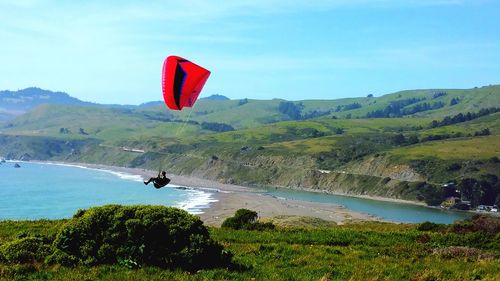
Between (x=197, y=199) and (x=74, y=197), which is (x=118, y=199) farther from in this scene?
(x=197, y=199)

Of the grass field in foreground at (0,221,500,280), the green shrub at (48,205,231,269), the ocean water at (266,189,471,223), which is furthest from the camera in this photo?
the ocean water at (266,189,471,223)

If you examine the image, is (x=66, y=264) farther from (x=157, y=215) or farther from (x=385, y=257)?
(x=385, y=257)

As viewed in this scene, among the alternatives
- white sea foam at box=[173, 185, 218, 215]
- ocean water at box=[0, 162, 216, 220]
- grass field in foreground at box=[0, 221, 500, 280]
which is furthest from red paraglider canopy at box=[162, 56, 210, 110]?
ocean water at box=[0, 162, 216, 220]

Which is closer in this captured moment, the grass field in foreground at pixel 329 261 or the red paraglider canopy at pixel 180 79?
the grass field in foreground at pixel 329 261

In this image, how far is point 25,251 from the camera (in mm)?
18047

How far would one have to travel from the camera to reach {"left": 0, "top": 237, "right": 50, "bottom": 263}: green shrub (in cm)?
1783

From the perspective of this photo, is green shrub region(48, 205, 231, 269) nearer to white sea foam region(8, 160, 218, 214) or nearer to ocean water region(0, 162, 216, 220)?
ocean water region(0, 162, 216, 220)

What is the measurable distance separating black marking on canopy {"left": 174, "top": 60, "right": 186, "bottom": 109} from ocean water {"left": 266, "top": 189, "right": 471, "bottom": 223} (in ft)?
323

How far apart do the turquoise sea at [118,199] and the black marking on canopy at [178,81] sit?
89.1m

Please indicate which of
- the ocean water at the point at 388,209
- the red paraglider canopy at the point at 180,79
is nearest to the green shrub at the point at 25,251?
the red paraglider canopy at the point at 180,79

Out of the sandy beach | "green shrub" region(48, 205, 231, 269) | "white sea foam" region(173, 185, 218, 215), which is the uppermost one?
"green shrub" region(48, 205, 231, 269)

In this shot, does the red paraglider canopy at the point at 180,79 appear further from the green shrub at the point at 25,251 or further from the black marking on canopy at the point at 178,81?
the green shrub at the point at 25,251

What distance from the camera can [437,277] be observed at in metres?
17.1

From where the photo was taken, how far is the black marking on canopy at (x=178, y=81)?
2227 cm
